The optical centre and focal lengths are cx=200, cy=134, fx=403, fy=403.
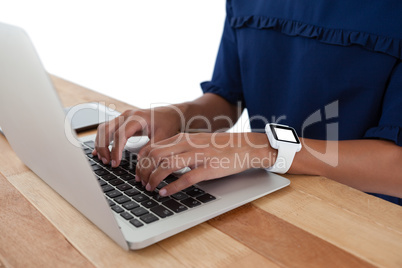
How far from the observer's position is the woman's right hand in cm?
76

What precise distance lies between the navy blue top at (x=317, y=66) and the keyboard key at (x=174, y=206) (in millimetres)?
442

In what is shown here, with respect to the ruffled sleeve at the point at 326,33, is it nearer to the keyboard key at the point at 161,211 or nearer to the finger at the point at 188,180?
the finger at the point at 188,180

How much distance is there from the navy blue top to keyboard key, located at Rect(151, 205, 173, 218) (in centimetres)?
47

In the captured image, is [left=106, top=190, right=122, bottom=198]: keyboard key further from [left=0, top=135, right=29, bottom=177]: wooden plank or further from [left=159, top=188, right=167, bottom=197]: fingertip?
[left=0, top=135, right=29, bottom=177]: wooden plank

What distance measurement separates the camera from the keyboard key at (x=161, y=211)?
0.57 meters

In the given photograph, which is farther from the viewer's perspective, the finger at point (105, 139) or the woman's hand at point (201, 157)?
the finger at point (105, 139)

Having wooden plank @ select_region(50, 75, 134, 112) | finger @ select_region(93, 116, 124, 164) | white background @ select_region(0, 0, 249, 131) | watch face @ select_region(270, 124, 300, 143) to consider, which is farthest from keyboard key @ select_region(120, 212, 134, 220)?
white background @ select_region(0, 0, 249, 131)

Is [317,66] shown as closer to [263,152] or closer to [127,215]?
[263,152]

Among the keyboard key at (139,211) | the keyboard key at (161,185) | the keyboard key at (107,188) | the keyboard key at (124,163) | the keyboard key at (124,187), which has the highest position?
the keyboard key at (139,211)

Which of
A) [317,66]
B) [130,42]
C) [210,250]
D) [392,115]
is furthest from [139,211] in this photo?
[130,42]

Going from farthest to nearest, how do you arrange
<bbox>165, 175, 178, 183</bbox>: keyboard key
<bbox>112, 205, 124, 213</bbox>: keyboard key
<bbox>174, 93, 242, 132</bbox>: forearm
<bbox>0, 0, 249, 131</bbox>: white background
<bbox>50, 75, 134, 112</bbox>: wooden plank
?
<bbox>0, 0, 249, 131</bbox>: white background < <bbox>50, 75, 134, 112</bbox>: wooden plank < <bbox>174, 93, 242, 132</bbox>: forearm < <bbox>165, 175, 178, 183</bbox>: keyboard key < <bbox>112, 205, 124, 213</bbox>: keyboard key

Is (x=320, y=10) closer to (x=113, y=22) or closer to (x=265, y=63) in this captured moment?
(x=265, y=63)

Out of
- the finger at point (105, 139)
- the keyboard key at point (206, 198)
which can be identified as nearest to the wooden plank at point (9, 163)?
the finger at point (105, 139)

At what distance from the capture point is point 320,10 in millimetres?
981
